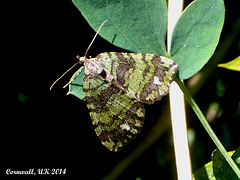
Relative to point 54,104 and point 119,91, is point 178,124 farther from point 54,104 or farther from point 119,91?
point 54,104

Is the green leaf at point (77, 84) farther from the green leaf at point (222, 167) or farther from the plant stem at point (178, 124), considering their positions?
the green leaf at point (222, 167)

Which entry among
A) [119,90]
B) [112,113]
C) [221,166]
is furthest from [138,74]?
[221,166]

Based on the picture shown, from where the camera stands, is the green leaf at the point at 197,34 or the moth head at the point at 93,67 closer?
the green leaf at the point at 197,34

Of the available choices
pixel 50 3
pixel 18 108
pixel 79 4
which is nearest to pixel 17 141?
pixel 18 108

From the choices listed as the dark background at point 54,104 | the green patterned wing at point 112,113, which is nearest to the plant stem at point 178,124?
the green patterned wing at point 112,113

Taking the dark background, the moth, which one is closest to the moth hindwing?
the moth

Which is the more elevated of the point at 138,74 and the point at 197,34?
the point at 197,34
